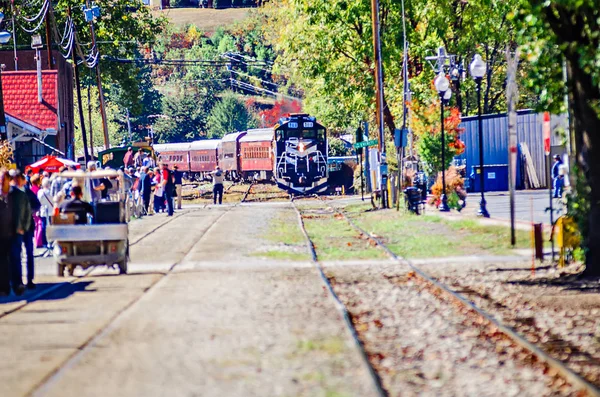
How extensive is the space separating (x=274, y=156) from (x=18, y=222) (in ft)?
143

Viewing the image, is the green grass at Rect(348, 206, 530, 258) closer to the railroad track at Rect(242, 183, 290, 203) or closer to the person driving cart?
the person driving cart

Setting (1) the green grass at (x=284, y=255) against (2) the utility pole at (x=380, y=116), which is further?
(2) the utility pole at (x=380, y=116)

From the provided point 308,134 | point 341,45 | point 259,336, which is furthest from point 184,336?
point 308,134

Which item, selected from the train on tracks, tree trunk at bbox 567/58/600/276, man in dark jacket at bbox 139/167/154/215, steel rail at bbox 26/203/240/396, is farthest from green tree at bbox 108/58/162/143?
steel rail at bbox 26/203/240/396

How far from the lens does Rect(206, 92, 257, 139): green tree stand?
126 metres

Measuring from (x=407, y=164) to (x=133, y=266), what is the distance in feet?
77.5

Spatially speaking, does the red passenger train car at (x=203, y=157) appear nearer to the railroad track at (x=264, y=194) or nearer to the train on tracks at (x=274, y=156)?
the train on tracks at (x=274, y=156)

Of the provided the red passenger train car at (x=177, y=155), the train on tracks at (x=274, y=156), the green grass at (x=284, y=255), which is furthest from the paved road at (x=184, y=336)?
the red passenger train car at (x=177, y=155)

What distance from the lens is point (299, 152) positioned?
58594 millimetres

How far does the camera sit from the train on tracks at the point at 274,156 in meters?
58.8

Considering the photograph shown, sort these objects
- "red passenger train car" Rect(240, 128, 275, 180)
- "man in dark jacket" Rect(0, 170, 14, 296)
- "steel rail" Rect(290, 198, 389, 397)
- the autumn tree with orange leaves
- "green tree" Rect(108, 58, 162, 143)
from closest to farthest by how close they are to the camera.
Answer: "steel rail" Rect(290, 198, 389, 397) < "man in dark jacket" Rect(0, 170, 14, 296) < the autumn tree with orange leaves < "red passenger train car" Rect(240, 128, 275, 180) < "green tree" Rect(108, 58, 162, 143)

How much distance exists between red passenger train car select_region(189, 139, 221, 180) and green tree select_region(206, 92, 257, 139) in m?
34.5

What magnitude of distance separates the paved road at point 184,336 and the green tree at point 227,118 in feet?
344

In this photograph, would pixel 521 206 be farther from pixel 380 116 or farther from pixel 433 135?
pixel 380 116
